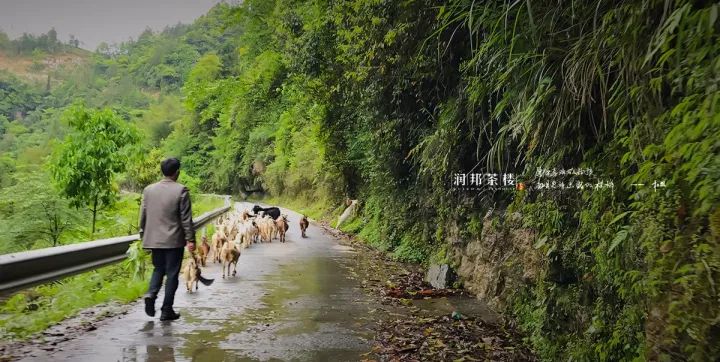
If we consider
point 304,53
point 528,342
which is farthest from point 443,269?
point 304,53

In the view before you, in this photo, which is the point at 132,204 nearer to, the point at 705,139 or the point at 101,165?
the point at 101,165

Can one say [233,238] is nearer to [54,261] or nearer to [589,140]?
[54,261]

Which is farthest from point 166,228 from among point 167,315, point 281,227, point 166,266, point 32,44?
point 32,44

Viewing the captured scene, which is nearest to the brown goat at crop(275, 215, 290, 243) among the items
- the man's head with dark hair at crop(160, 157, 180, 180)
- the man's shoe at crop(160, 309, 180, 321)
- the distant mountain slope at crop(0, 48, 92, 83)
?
the man's head with dark hair at crop(160, 157, 180, 180)

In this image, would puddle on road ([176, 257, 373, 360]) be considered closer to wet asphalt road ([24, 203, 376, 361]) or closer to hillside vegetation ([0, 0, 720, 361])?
wet asphalt road ([24, 203, 376, 361])

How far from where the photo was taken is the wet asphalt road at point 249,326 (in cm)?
514

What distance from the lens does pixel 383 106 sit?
41.5 ft

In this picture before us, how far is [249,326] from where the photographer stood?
6320 mm

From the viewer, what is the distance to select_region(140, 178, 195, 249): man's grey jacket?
666 cm

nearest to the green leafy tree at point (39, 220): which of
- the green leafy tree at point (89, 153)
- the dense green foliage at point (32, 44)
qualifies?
the green leafy tree at point (89, 153)

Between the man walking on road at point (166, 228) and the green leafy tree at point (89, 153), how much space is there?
31.0 feet

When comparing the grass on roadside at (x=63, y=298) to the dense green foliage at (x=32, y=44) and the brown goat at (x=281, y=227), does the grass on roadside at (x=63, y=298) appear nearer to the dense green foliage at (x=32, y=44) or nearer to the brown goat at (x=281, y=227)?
the brown goat at (x=281, y=227)

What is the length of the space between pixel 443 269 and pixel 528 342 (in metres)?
3.82

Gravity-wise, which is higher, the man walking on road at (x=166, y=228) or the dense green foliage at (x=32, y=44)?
the dense green foliage at (x=32, y=44)
